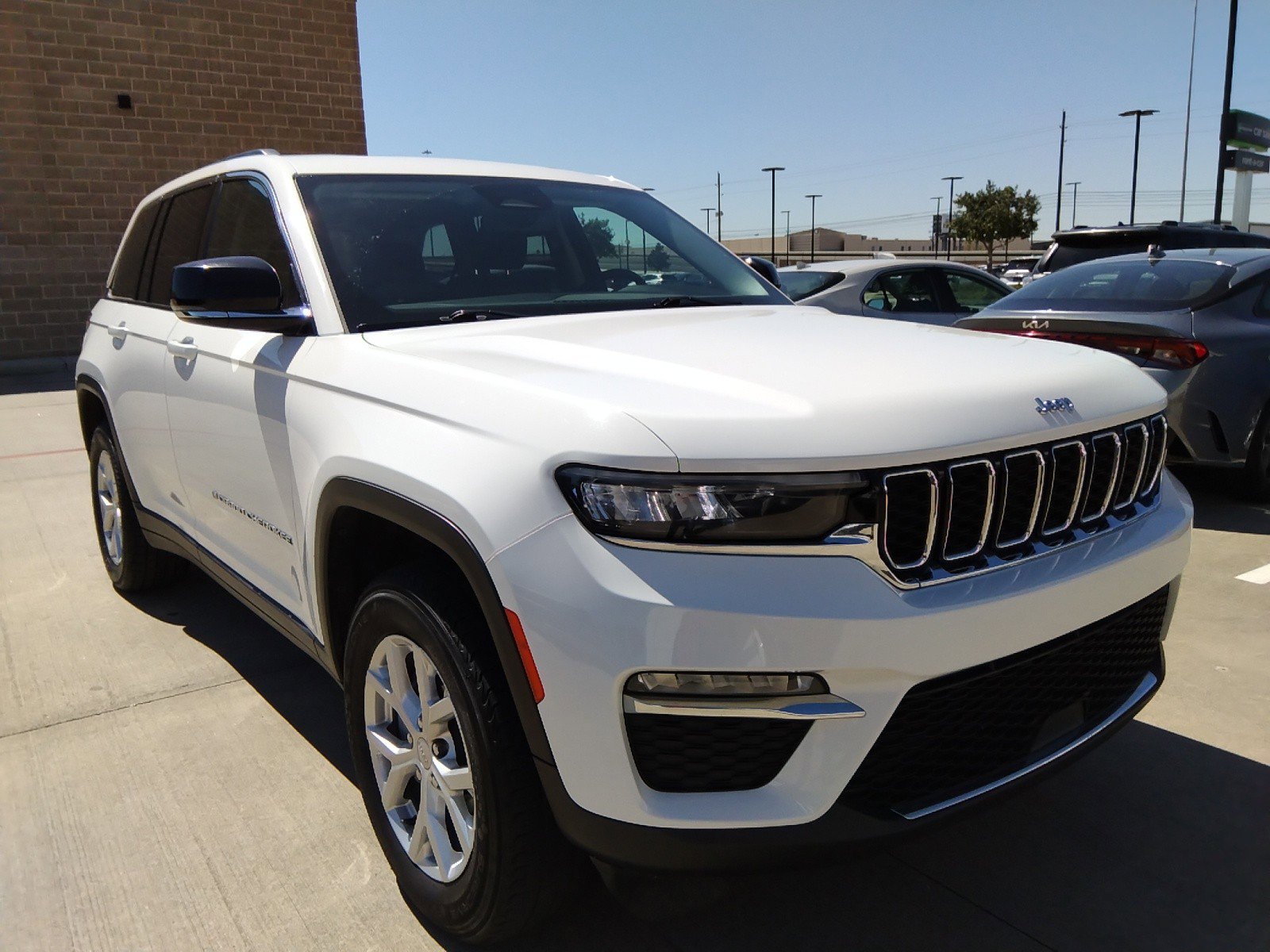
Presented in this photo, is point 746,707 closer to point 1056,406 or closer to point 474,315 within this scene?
point 1056,406

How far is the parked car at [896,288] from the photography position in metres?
9.12

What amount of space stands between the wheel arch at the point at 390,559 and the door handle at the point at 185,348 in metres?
1.23

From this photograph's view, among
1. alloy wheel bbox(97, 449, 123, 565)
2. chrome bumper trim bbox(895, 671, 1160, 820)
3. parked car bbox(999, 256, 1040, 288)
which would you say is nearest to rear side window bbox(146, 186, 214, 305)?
alloy wheel bbox(97, 449, 123, 565)

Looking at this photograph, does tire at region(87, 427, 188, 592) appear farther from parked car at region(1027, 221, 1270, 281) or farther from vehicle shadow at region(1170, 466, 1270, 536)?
parked car at region(1027, 221, 1270, 281)

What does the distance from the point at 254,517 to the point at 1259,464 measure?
18.8ft

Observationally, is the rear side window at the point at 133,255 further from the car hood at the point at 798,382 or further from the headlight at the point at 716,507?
the headlight at the point at 716,507

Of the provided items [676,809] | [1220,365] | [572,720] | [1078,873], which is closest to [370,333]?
[572,720]

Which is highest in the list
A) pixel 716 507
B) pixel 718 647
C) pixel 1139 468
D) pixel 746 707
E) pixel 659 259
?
pixel 659 259

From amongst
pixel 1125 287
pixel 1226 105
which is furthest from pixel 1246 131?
pixel 1125 287

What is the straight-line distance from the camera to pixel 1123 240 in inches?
422

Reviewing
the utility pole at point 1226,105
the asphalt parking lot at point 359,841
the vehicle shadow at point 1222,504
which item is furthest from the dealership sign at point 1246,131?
the asphalt parking lot at point 359,841

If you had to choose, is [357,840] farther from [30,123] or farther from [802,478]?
[30,123]

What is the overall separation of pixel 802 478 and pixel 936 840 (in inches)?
55.9

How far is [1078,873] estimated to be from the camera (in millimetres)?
2555
